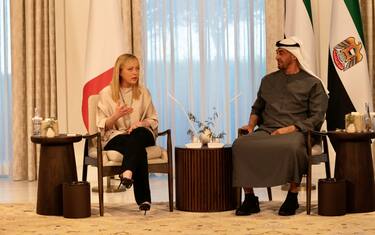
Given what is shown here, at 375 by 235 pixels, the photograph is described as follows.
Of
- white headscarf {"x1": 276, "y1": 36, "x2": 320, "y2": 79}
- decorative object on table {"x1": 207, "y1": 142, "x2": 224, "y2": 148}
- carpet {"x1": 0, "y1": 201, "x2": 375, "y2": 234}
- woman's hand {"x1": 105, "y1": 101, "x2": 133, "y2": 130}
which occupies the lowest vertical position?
carpet {"x1": 0, "y1": 201, "x2": 375, "y2": 234}

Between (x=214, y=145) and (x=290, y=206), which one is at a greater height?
(x=214, y=145)

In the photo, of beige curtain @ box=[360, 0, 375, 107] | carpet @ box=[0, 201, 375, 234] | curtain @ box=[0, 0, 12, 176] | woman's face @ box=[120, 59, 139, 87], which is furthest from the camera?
curtain @ box=[0, 0, 12, 176]

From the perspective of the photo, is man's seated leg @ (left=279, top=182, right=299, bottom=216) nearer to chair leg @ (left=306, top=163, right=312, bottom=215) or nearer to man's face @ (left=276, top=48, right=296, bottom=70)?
chair leg @ (left=306, top=163, right=312, bottom=215)

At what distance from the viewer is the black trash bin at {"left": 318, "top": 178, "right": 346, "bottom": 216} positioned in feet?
18.0

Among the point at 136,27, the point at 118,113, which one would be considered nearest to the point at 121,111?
the point at 118,113

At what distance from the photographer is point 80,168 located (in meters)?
7.97

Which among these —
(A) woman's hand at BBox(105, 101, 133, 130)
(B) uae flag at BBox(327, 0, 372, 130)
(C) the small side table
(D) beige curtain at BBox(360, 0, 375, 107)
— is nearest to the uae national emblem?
(B) uae flag at BBox(327, 0, 372, 130)

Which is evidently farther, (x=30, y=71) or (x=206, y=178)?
(x=30, y=71)

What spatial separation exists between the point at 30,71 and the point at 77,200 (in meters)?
2.52

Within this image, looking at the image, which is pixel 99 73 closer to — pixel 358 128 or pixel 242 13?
pixel 242 13

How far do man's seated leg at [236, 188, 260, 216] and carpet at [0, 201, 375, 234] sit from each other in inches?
2.3

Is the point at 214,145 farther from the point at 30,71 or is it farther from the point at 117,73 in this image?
the point at 30,71

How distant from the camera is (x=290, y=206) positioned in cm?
559

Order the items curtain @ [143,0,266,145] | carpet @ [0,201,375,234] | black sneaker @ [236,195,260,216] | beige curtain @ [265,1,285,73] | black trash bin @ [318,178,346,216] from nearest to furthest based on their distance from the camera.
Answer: carpet @ [0,201,375,234]
black trash bin @ [318,178,346,216]
black sneaker @ [236,195,260,216]
beige curtain @ [265,1,285,73]
curtain @ [143,0,266,145]
